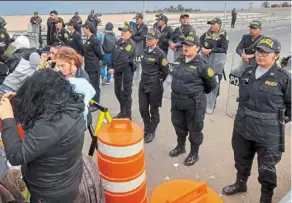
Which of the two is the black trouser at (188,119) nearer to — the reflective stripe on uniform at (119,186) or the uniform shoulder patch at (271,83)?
the uniform shoulder patch at (271,83)

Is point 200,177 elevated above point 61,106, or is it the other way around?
point 61,106

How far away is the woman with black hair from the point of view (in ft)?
6.37

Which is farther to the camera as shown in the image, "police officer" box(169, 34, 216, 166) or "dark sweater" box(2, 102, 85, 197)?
"police officer" box(169, 34, 216, 166)

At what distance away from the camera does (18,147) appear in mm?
1926

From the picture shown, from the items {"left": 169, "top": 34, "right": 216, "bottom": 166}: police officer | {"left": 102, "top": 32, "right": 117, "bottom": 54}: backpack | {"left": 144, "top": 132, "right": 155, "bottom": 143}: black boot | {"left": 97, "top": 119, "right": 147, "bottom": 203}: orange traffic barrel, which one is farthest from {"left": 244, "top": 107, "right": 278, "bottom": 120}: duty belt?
{"left": 102, "top": 32, "right": 117, "bottom": 54}: backpack

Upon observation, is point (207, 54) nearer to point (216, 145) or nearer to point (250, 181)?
point (216, 145)

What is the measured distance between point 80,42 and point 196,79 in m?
3.77

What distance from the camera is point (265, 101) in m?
3.30

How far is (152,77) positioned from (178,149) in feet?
3.80

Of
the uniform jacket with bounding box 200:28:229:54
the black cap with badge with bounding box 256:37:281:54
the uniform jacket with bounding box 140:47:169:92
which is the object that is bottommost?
the uniform jacket with bounding box 140:47:169:92

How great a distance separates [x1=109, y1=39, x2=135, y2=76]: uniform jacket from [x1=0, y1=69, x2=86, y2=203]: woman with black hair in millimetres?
3473

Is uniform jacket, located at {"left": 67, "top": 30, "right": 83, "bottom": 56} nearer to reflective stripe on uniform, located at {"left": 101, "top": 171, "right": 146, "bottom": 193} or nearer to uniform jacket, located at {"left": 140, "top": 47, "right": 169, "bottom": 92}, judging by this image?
uniform jacket, located at {"left": 140, "top": 47, "right": 169, "bottom": 92}

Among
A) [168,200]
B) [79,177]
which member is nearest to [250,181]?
[168,200]

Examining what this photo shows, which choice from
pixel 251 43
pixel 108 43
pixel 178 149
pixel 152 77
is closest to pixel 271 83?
pixel 178 149
